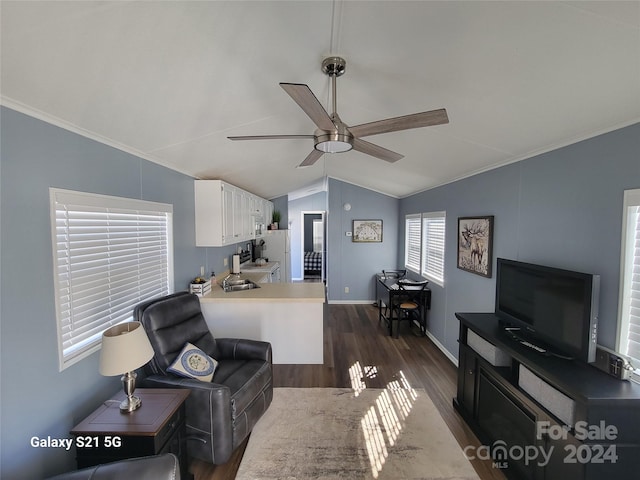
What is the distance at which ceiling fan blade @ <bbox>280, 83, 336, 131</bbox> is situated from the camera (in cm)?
118

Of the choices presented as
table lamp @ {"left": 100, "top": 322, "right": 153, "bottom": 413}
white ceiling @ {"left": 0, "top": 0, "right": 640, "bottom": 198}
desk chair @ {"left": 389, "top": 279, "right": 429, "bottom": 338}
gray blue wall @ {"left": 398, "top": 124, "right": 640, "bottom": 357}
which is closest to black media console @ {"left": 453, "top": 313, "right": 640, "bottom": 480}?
gray blue wall @ {"left": 398, "top": 124, "right": 640, "bottom": 357}

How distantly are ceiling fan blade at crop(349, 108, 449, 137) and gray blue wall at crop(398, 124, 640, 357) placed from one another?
42.2 inches

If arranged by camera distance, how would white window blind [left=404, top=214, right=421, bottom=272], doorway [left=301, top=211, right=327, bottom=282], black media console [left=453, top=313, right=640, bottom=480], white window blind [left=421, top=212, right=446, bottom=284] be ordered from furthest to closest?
doorway [left=301, top=211, right=327, bottom=282] → white window blind [left=404, top=214, right=421, bottom=272] → white window blind [left=421, top=212, right=446, bottom=284] → black media console [left=453, top=313, right=640, bottom=480]

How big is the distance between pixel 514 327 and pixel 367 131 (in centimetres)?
193

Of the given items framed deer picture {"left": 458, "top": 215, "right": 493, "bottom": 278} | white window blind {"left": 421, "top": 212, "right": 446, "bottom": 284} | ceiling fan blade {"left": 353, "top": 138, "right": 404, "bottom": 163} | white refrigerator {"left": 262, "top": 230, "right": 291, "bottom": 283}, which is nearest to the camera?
ceiling fan blade {"left": 353, "top": 138, "right": 404, "bottom": 163}

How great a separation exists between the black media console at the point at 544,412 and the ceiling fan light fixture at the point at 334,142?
5.73 ft

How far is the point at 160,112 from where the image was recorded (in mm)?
1734

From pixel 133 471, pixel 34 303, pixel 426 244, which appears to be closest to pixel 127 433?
pixel 133 471

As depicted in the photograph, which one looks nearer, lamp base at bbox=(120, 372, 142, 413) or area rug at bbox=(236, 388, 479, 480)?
lamp base at bbox=(120, 372, 142, 413)

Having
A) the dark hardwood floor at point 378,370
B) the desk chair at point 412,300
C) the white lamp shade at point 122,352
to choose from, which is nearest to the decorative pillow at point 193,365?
the white lamp shade at point 122,352

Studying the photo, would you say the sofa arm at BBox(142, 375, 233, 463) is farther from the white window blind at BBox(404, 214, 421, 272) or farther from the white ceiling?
the white window blind at BBox(404, 214, 421, 272)

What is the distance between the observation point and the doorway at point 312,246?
898 centimetres

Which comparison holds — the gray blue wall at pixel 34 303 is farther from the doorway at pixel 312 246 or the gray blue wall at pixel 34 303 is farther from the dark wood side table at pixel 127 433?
the doorway at pixel 312 246

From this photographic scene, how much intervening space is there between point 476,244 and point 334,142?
88.8 inches
